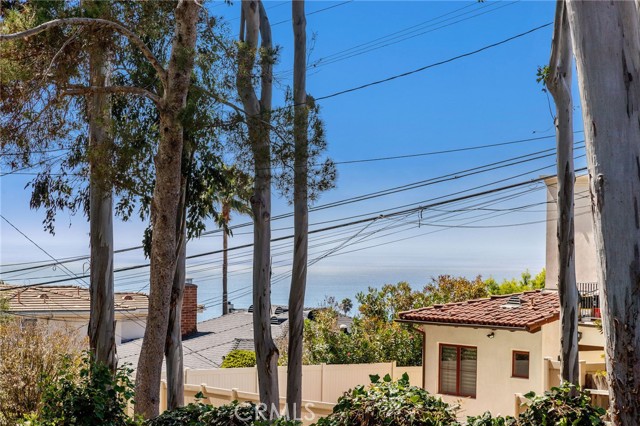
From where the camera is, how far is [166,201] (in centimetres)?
1110

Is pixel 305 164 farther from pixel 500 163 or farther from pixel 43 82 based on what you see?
pixel 500 163

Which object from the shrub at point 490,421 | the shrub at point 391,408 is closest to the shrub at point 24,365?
the shrub at point 391,408

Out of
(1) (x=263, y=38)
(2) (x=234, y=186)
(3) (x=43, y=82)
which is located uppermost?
(1) (x=263, y=38)

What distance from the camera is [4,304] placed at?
27.2 metres

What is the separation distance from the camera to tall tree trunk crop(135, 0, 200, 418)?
36.4ft

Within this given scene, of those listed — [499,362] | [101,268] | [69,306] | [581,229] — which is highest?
[581,229]

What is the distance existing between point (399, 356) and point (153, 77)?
1462 centimetres

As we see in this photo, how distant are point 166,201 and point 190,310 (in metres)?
21.6

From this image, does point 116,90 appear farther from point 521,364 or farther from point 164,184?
point 521,364

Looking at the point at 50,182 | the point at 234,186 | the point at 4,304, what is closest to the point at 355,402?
the point at 234,186

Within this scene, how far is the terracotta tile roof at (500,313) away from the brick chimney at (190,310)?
39.7ft

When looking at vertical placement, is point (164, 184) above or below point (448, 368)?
above

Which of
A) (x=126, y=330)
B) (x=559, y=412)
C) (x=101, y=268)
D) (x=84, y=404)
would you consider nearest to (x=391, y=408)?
(x=559, y=412)

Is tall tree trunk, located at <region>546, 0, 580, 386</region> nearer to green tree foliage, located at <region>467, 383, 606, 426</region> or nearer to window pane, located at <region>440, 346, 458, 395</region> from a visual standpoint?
green tree foliage, located at <region>467, 383, 606, 426</region>
